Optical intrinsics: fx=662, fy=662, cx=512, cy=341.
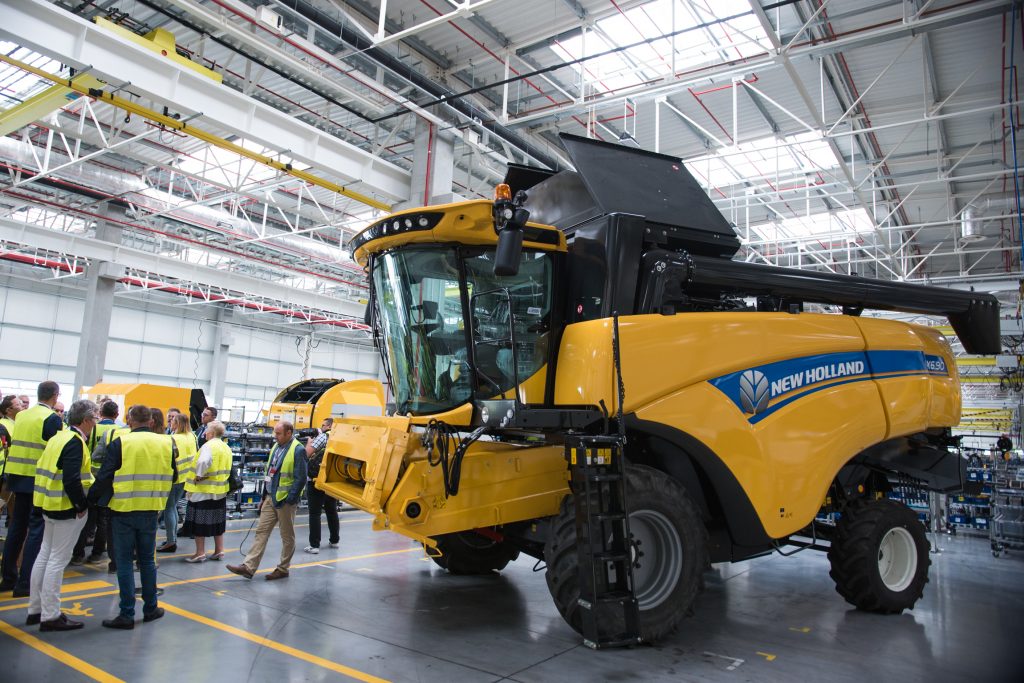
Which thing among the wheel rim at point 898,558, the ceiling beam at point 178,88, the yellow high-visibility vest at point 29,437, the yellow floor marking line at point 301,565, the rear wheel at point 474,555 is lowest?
the yellow floor marking line at point 301,565

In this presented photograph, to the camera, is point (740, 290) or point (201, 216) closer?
point (740, 290)

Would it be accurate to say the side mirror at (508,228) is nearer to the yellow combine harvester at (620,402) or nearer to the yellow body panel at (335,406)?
the yellow combine harvester at (620,402)

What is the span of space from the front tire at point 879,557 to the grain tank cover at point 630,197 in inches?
113

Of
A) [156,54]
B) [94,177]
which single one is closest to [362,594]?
[156,54]

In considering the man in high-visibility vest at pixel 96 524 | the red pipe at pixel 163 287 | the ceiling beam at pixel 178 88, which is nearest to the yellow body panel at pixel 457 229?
the man in high-visibility vest at pixel 96 524

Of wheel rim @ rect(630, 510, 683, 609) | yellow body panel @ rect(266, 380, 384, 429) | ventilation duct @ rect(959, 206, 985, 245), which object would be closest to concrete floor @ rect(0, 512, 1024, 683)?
wheel rim @ rect(630, 510, 683, 609)

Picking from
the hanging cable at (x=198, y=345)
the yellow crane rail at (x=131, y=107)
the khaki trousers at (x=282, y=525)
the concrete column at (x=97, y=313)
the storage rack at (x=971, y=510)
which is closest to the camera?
the khaki trousers at (x=282, y=525)

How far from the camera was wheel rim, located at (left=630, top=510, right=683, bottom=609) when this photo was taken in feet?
16.6

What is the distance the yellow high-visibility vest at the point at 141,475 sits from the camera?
5164 millimetres

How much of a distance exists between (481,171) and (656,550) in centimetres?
1361

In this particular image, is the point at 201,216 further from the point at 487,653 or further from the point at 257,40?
the point at 487,653

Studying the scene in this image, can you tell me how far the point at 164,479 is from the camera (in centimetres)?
532

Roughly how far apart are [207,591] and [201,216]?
48.0 ft

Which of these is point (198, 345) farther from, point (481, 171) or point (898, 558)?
point (898, 558)
